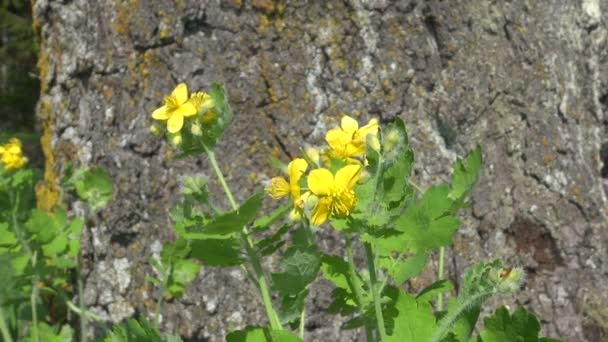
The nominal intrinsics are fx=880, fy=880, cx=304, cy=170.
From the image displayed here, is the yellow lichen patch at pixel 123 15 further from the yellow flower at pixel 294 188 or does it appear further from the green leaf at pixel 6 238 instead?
the yellow flower at pixel 294 188

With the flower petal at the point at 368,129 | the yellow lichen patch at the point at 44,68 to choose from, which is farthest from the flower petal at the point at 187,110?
the yellow lichen patch at the point at 44,68

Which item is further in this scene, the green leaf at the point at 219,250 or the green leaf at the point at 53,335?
the green leaf at the point at 53,335

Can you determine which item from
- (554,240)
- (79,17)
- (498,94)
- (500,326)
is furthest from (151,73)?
(500,326)

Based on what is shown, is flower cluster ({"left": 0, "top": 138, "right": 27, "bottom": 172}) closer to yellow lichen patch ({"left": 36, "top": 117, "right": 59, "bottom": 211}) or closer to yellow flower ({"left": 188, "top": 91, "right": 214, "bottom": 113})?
yellow lichen patch ({"left": 36, "top": 117, "right": 59, "bottom": 211})

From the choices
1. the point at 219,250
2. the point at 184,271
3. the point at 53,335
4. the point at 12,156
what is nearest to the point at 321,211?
the point at 219,250

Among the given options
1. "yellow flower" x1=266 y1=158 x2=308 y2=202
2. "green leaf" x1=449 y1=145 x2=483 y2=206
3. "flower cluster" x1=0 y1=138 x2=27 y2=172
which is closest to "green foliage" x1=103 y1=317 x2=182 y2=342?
"yellow flower" x1=266 y1=158 x2=308 y2=202

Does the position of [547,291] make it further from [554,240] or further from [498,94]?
[498,94]
